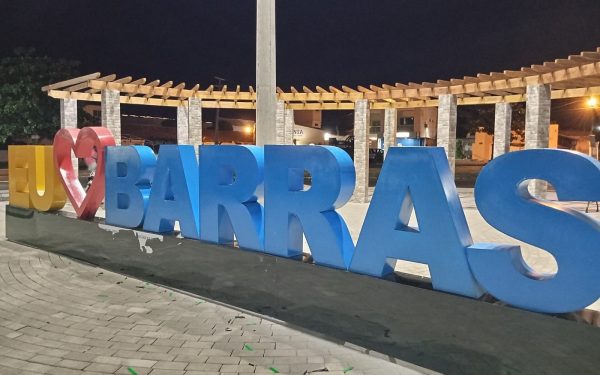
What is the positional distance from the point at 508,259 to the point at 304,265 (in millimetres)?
1933

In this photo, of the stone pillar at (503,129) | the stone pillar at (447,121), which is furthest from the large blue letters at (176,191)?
the stone pillar at (503,129)

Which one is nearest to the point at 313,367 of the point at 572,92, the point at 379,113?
the point at 572,92

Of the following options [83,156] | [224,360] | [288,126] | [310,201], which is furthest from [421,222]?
[288,126]

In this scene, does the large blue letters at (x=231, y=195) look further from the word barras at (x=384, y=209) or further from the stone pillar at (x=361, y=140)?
the stone pillar at (x=361, y=140)

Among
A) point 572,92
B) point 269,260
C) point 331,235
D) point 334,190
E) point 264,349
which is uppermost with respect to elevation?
point 572,92

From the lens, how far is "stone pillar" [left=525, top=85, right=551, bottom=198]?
438 inches

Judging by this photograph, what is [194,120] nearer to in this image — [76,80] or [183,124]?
[183,124]

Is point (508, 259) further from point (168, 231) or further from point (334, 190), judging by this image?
point (168, 231)

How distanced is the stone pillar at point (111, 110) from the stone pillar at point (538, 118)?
10.5m

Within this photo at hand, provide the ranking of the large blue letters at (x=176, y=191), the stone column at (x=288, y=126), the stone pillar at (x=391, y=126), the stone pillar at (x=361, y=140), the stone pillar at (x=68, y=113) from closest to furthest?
the large blue letters at (x=176, y=191) → the stone pillar at (x=361, y=140) → the stone pillar at (x=68, y=113) → the stone pillar at (x=391, y=126) → the stone column at (x=288, y=126)

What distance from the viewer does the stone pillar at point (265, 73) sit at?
252 inches

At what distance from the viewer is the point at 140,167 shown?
6.36 meters

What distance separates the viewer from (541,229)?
3240 millimetres

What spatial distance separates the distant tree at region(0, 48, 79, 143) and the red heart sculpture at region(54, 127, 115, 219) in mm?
19150
